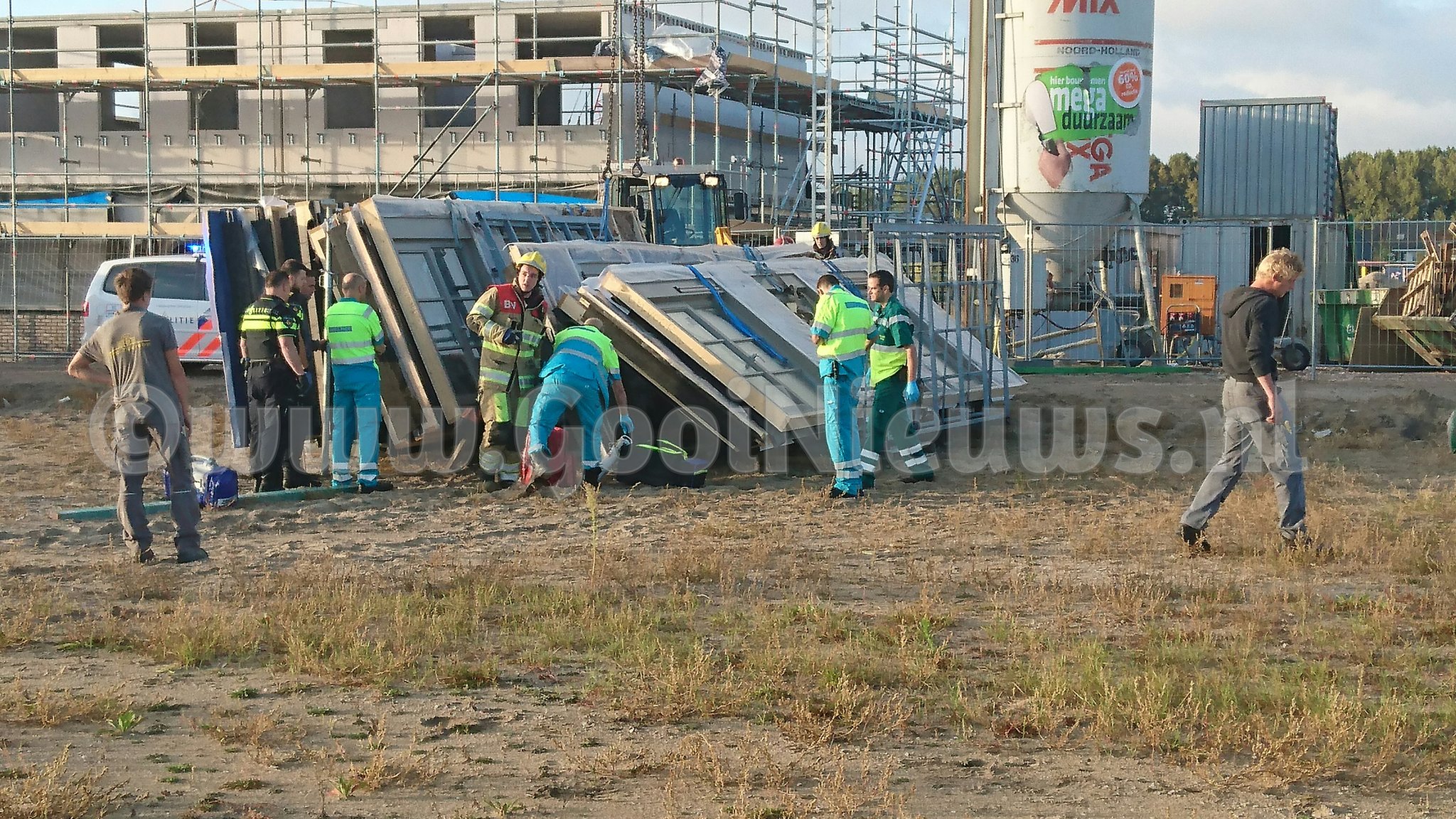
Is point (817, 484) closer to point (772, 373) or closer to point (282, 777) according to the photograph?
point (772, 373)

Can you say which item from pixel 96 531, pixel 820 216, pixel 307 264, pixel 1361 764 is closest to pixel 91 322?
pixel 307 264

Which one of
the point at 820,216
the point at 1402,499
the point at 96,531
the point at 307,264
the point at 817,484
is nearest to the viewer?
the point at 96,531

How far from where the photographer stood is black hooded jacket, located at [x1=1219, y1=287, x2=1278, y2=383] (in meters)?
7.95

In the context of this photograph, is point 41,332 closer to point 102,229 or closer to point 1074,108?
point 102,229

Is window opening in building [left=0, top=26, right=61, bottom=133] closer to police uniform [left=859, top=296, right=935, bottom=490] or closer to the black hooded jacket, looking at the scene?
police uniform [left=859, top=296, right=935, bottom=490]

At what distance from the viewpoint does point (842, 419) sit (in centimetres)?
1062

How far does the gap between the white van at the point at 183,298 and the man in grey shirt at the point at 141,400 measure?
11024 millimetres

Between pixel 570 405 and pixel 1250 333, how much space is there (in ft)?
14.8

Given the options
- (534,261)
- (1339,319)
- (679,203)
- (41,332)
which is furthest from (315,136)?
(534,261)

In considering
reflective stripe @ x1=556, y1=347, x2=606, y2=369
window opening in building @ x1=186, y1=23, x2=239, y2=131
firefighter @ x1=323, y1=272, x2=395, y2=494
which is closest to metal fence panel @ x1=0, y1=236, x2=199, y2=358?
window opening in building @ x1=186, y1=23, x2=239, y2=131

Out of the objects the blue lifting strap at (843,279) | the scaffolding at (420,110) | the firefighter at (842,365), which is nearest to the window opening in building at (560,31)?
the scaffolding at (420,110)

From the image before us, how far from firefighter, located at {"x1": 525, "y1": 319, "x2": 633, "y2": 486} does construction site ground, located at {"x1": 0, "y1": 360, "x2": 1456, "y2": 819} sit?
14.0 inches

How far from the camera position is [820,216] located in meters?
28.9

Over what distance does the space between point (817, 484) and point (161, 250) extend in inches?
974
